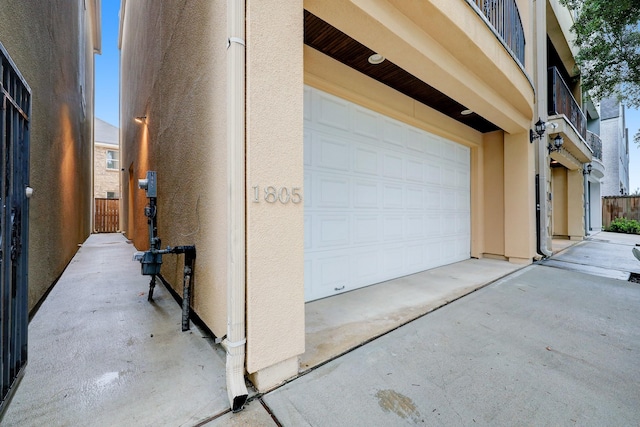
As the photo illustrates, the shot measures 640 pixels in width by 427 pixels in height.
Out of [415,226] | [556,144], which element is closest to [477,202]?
[556,144]

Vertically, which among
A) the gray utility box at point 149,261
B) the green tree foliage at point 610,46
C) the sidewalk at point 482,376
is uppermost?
the green tree foliage at point 610,46

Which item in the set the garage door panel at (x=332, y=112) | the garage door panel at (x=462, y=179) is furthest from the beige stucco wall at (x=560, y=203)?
the garage door panel at (x=332, y=112)

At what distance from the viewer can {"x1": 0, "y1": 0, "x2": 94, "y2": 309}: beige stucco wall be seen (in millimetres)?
2502

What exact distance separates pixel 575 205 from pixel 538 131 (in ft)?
20.7

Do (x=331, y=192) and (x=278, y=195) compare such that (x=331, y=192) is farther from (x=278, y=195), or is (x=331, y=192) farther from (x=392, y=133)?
(x=278, y=195)

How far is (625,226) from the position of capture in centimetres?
1217

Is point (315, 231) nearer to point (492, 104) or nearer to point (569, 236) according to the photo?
point (492, 104)

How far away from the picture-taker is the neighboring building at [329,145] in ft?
5.35

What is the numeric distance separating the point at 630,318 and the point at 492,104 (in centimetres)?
310

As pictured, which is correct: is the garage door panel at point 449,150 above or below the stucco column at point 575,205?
above

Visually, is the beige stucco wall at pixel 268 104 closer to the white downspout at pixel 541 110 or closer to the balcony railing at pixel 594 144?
the white downspout at pixel 541 110

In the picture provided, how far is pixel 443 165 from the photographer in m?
5.27

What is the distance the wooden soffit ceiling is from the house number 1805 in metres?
1.87

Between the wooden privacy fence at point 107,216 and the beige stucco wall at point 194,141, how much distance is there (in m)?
12.3
